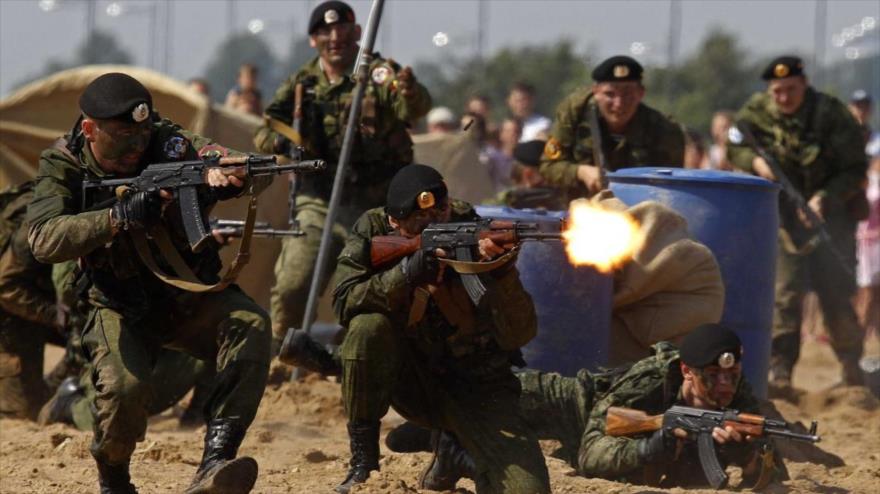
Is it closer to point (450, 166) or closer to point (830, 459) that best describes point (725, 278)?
point (830, 459)

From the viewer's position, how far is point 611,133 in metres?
9.46

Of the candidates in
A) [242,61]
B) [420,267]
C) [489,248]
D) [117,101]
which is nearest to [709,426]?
[489,248]

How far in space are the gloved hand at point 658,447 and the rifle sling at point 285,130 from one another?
2.90 meters

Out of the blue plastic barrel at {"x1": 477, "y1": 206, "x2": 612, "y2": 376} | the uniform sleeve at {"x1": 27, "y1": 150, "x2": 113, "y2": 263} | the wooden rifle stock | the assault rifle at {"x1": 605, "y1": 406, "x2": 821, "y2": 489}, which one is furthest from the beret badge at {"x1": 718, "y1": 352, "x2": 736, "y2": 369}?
the uniform sleeve at {"x1": 27, "y1": 150, "x2": 113, "y2": 263}

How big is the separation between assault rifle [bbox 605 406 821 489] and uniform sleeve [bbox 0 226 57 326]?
142 inches

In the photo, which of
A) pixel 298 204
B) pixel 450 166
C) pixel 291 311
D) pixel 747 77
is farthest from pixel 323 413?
pixel 747 77

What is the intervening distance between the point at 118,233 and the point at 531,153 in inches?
177

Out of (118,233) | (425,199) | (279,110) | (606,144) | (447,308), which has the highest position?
(279,110)

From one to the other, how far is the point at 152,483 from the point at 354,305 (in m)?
1.17

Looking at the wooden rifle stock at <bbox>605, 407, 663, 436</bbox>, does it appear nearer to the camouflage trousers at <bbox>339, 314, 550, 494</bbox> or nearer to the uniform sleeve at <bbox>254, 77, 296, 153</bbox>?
the camouflage trousers at <bbox>339, 314, 550, 494</bbox>

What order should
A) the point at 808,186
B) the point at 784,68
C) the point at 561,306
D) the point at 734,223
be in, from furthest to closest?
the point at 808,186 → the point at 784,68 → the point at 734,223 → the point at 561,306

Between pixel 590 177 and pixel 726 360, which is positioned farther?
Answer: pixel 590 177

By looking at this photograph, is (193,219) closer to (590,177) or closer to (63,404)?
(63,404)

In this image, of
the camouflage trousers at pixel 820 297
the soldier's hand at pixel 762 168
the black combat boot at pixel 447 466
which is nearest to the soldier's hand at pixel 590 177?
the soldier's hand at pixel 762 168
